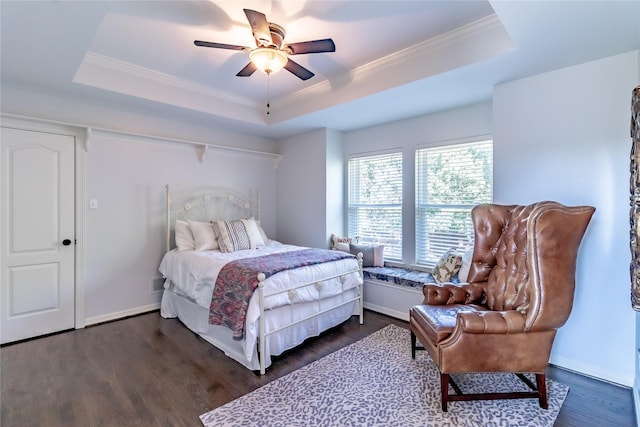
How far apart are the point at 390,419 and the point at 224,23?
297 cm

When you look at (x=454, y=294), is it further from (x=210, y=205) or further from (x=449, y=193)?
(x=210, y=205)

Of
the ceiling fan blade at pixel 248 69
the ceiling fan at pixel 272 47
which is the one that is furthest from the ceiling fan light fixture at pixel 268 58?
the ceiling fan blade at pixel 248 69

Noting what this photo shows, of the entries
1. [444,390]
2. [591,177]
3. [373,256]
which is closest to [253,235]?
[373,256]

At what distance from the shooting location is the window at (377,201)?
13.4ft

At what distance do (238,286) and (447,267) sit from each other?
6.82 ft

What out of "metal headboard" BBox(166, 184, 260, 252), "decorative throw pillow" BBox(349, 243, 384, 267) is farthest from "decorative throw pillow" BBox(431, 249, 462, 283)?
"metal headboard" BBox(166, 184, 260, 252)

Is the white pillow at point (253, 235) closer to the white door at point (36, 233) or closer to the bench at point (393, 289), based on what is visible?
the bench at point (393, 289)

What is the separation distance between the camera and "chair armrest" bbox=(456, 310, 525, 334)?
1.88m

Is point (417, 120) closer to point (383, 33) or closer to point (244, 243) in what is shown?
point (383, 33)

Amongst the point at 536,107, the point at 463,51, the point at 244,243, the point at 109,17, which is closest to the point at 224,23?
the point at 109,17

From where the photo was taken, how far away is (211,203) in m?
4.33

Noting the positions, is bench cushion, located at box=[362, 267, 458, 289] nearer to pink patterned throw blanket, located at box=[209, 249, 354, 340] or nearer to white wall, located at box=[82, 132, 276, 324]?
pink patterned throw blanket, located at box=[209, 249, 354, 340]

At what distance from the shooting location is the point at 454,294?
8.17 feet

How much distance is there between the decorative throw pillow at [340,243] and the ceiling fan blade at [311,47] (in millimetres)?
2627
